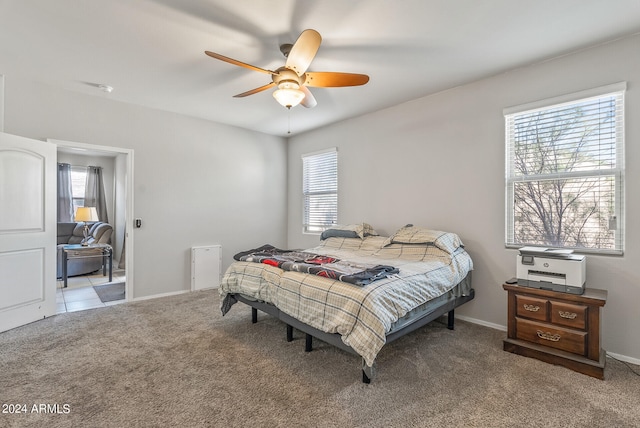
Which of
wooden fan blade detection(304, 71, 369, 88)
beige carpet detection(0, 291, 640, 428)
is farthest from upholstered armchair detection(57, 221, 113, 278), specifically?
wooden fan blade detection(304, 71, 369, 88)

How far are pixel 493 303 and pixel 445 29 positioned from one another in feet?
8.88

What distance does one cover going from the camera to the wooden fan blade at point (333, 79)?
7.76 ft

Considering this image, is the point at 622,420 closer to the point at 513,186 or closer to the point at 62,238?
the point at 513,186

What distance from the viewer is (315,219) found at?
524 centimetres

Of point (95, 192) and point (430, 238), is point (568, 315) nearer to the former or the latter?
point (430, 238)

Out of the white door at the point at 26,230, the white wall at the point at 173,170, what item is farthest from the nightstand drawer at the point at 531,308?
the white door at the point at 26,230

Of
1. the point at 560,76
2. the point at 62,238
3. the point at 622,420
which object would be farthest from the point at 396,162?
the point at 62,238

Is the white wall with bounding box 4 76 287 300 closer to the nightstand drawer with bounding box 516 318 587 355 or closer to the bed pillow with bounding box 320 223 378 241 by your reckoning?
the bed pillow with bounding box 320 223 378 241

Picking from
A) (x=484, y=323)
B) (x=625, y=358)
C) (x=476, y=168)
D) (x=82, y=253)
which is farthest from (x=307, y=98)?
(x=82, y=253)

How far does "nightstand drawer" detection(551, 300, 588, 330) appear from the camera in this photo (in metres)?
2.22

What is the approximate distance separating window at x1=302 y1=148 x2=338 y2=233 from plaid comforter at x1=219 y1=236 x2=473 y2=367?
1.67 metres

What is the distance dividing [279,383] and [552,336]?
2189mm

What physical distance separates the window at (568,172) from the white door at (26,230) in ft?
16.7

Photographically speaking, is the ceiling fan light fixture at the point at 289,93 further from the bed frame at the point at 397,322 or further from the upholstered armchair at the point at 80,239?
the upholstered armchair at the point at 80,239
